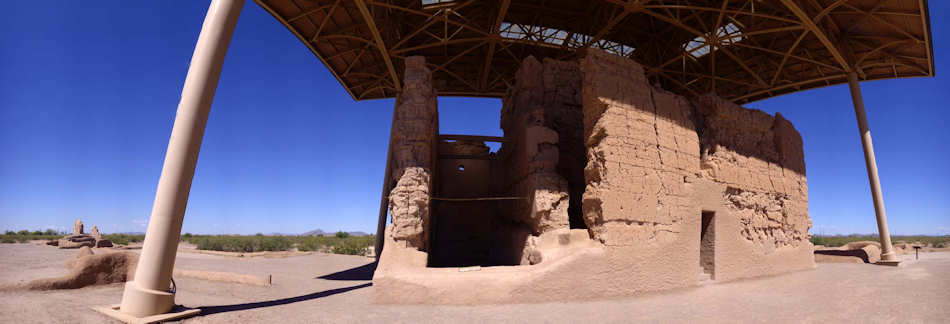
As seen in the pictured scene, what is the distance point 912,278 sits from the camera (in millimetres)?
9461

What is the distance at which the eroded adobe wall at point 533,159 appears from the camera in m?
9.13

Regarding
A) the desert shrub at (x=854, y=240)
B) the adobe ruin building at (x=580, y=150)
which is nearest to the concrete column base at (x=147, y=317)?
the adobe ruin building at (x=580, y=150)

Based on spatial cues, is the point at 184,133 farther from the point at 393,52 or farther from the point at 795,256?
the point at 795,256

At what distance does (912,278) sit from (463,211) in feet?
39.0

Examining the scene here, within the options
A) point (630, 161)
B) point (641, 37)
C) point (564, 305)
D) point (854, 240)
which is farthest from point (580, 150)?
point (854, 240)

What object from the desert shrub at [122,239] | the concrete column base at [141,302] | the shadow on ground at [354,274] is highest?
the concrete column base at [141,302]

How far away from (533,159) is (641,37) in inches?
418

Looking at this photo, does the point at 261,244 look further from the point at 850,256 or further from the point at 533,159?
the point at 850,256

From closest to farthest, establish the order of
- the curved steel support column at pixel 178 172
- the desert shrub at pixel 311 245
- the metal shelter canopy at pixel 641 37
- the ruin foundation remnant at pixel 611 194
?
the curved steel support column at pixel 178 172 → the ruin foundation remnant at pixel 611 194 → the metal shelter canopy at pixel 641 37 → the desert shrub at pixel 311 245

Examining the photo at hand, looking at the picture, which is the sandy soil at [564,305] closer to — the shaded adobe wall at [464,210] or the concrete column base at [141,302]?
the concrete column base at [141,302]

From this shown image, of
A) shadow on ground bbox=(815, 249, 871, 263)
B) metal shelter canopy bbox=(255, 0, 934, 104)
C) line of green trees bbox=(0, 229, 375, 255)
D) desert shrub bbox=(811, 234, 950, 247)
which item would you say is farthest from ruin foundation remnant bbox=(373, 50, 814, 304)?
desert shrub bbox=(811, 234, 950, 247)

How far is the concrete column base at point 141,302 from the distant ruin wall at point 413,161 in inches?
155

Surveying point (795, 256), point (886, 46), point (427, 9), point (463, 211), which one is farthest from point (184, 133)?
point (886, 46)

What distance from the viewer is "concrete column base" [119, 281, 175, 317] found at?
18.9 ft
